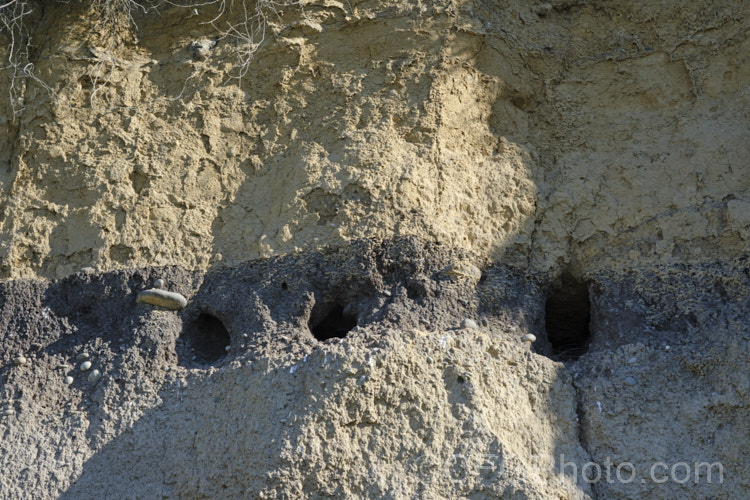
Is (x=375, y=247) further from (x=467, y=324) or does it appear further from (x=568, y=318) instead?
(x=568, y=318)

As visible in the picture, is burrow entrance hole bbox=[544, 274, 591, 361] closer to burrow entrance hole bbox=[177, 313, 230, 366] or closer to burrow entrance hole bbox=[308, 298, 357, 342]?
burrow entrance hole bbox=[308, 298, 357, 342]

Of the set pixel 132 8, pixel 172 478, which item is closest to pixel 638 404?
pixel 172 478

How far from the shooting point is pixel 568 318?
3.39m

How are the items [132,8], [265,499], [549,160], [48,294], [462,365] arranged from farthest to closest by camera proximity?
[132,8]
[549,160]
[48,294]
[462,365]
[265,499]

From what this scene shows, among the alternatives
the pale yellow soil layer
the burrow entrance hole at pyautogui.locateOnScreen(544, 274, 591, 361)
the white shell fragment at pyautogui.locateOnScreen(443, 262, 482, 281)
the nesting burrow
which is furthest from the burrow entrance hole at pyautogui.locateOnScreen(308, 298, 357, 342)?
the burrow entrance hole at pyautogui.locateOnScreen(544, 274, 591, 361)

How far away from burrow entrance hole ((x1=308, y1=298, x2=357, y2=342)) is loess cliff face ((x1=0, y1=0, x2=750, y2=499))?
1 cm

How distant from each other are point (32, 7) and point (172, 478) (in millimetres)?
2003

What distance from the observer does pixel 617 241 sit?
3227mm

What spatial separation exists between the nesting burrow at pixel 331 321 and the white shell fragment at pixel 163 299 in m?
0.44

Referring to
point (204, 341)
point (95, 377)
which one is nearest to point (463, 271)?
point (204, 341)

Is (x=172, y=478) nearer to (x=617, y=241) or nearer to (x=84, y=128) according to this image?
(x=84, y=128)

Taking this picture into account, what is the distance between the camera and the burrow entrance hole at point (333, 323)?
3.10 metres

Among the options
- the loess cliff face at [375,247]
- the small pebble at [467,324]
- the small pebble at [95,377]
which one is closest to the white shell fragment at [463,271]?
the loess cliff face at [375,247]

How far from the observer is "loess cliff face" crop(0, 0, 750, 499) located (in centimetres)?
276
